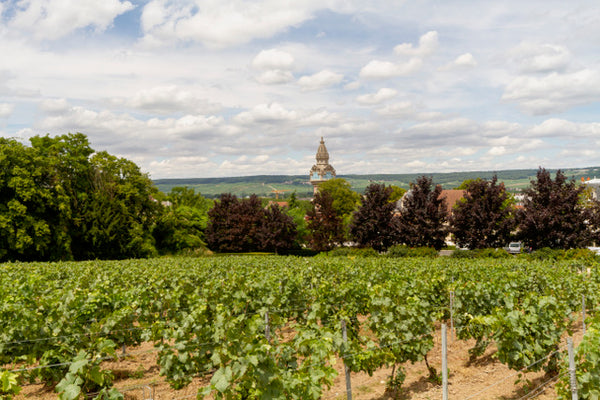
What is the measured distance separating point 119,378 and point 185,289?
309 centimetres

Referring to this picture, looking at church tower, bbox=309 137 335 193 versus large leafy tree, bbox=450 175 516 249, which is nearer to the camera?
large leafy tree, bbox=450 175 516 249

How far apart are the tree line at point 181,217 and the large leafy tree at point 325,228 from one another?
0.10 metres

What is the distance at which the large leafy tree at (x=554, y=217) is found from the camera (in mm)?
27578

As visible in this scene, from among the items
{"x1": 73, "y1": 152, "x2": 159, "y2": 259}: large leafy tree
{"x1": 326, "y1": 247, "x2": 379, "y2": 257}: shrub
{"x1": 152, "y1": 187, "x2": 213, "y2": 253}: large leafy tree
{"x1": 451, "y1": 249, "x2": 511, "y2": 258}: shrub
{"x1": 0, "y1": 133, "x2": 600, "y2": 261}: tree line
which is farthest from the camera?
{"x1": 152, "y1": 187, "x2": 213, "y2": 253}: large leafy tree

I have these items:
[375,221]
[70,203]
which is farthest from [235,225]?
[375,221]

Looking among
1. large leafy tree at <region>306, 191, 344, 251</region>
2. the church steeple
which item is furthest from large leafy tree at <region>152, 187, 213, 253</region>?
the church steeple

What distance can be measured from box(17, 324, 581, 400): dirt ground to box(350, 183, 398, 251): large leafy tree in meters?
24.8

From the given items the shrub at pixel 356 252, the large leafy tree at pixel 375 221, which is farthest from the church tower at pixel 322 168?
the shrub at pixel 356 252

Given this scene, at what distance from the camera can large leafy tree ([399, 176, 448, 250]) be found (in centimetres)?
3144

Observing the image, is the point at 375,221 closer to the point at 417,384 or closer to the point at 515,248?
the point at 515,248

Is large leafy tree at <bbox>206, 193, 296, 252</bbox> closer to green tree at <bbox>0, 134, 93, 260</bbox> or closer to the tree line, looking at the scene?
the tree line

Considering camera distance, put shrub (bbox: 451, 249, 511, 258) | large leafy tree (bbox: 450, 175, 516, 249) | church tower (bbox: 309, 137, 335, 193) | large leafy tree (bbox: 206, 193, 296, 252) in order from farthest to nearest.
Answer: church tower (bbox: 309, 137, 335, 193), large leafy tree (bbox: 206, 193, 296, 252), large leafy tree (bbox: 450, 175, 516, 249), shrub (bbox: 451, 249, 511, 258)

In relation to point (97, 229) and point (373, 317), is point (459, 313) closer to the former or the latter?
point (373, 317)

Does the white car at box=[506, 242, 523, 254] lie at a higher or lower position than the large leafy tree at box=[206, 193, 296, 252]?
lower
